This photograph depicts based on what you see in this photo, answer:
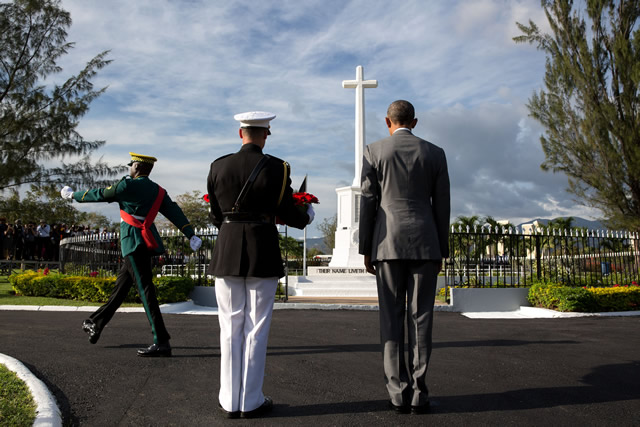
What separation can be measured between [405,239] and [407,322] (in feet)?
2.02

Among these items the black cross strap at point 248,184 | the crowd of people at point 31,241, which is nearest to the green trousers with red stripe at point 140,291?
the black cross strap at point 248,184

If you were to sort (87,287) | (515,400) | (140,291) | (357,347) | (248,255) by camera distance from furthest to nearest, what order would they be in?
(87,287) < (357,347) < (140,291) < (515,400) < (248,255)

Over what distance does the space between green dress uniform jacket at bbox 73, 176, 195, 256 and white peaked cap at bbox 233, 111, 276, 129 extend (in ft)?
7.17

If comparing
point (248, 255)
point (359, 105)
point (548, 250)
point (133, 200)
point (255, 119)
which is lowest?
point (248, 255)

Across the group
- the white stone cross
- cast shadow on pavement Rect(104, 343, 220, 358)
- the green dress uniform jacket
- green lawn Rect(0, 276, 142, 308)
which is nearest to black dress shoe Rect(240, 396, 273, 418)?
cast shadow on pavement Rect(104, 343, 220, 358)

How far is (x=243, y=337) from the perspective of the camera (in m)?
3.68

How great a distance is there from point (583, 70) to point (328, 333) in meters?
15.3

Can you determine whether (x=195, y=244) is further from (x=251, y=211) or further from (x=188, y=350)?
(x=251, y=211)

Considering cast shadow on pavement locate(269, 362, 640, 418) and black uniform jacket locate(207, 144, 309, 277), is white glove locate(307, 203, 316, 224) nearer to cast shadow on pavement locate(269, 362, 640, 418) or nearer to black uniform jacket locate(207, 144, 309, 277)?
black uniform jacket locate(207, 144, 309, 277)

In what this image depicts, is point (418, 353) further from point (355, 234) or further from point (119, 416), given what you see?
point (355, 234)

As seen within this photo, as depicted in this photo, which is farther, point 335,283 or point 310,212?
point 335,283

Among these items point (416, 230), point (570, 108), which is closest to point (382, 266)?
point (416, 230)

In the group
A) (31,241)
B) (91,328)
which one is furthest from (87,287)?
(31,241)

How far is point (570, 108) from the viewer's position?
18.0 meters
